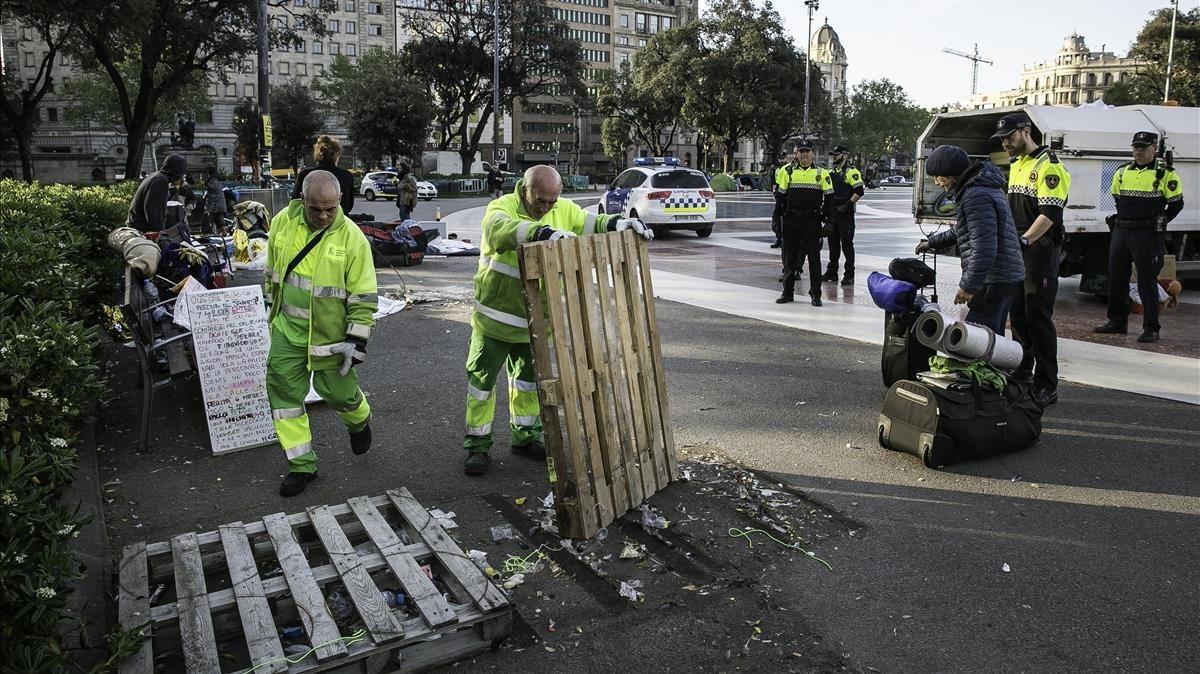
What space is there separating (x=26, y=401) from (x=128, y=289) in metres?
3.13

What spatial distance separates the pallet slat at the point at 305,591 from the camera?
3016 millimetres

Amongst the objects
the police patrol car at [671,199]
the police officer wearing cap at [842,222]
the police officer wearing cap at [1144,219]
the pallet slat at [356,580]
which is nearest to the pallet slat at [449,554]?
the pallet slat at [356,580]

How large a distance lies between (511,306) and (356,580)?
1.86 m

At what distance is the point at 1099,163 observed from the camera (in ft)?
34.1

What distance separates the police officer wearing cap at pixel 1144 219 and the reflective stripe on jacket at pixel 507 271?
6.36 m

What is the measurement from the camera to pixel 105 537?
4156 mm

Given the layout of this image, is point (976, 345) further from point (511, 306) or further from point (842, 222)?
Answer: point (842, 222)

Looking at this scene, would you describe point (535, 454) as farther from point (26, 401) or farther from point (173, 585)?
point (26, 401)

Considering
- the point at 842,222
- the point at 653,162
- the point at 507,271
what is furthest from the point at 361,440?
the point at 653,162

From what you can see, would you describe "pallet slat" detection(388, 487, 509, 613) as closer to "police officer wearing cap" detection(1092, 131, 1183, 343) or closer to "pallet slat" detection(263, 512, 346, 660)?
"pallet slat" detection(263, 512, 346, 660)

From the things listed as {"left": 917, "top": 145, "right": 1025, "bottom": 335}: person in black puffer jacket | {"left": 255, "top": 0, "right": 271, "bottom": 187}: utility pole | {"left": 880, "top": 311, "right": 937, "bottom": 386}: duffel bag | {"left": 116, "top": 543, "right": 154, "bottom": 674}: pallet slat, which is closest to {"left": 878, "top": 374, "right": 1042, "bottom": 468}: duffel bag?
{"left": 917, "top": 145, "right": 1025, "bottom": 335}: person in black puffer jacket

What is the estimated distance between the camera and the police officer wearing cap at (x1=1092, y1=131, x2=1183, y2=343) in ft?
27.8

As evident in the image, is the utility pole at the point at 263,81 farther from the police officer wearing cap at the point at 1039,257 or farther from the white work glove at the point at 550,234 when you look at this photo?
the white work glove at the point at 550,234

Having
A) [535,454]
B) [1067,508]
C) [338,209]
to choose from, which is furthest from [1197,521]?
[338,209]
